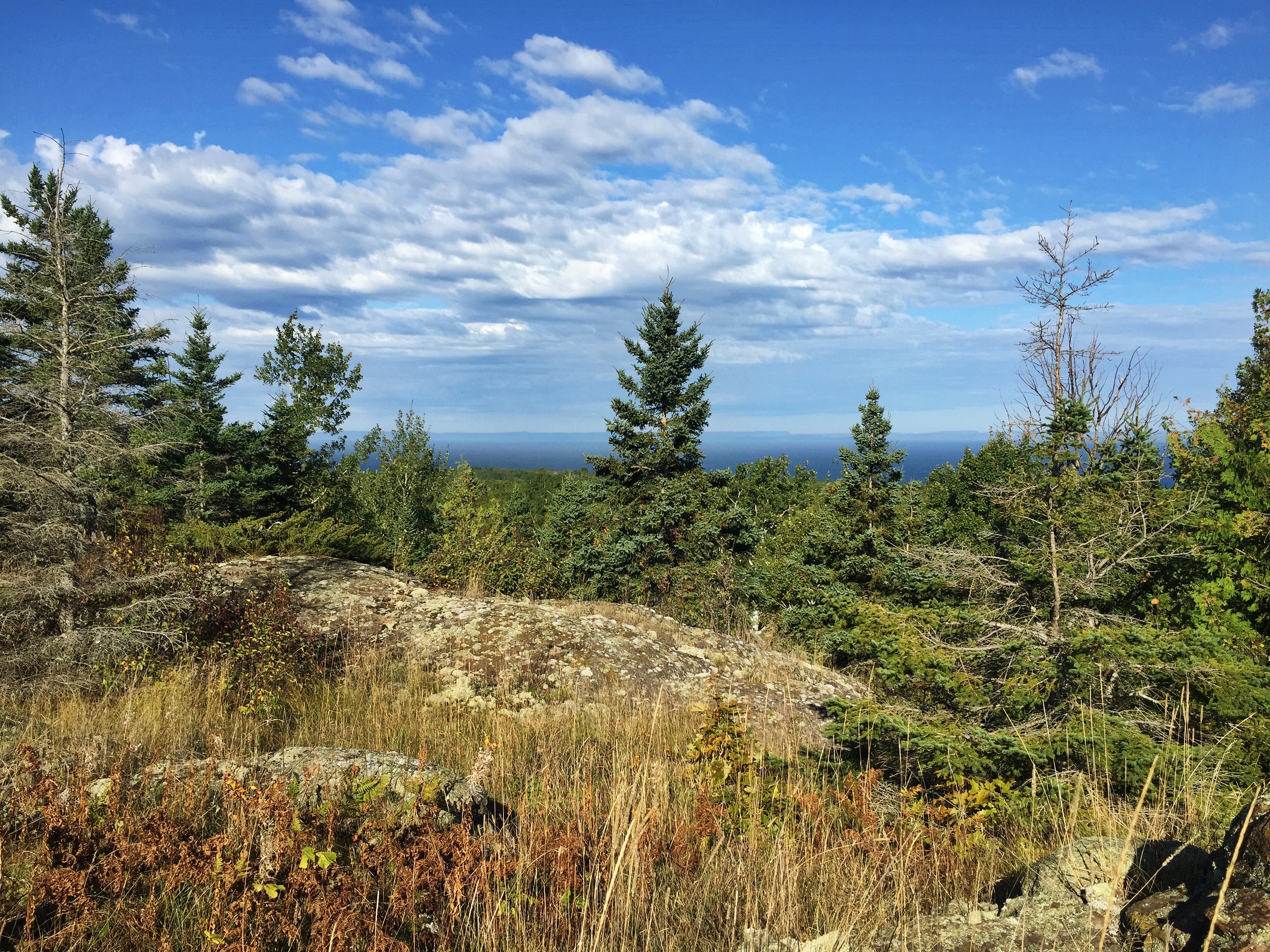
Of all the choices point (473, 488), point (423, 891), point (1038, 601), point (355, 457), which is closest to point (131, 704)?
point (423, 891)

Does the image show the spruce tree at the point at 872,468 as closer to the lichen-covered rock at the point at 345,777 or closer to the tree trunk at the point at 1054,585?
the tree trunk at the point at 1054,585

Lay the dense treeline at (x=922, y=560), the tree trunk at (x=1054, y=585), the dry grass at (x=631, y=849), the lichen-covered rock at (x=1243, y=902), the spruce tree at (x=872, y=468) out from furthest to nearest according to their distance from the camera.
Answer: the spruce tree at (x=872, y=468) → the tree trunk at (x=1054, y=585) → the dense treeline at (x=922, y=560) → the dry grass at (x=631, y=849) → the lichen-covered rock at (x=1243, y=902)

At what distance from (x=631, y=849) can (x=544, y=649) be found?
273 inches

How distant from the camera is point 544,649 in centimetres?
927

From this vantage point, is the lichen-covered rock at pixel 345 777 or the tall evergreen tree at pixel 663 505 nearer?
the lichen-covered rock at pixel 345 777

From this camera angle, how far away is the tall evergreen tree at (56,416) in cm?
545

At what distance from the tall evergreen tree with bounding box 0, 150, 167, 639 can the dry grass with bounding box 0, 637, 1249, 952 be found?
3.91ft

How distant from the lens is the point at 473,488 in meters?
22.9

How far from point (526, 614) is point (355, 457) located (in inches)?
992

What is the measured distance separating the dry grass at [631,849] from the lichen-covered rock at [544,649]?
233 cm

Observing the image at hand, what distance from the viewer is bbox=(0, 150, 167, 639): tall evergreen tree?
545cm

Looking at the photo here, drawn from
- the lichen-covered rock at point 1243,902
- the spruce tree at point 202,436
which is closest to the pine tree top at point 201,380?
the spruce tree at point 202,436

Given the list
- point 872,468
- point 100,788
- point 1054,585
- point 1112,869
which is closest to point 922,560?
point 1054,585

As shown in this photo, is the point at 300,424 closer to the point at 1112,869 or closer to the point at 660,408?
the point at 660,408
